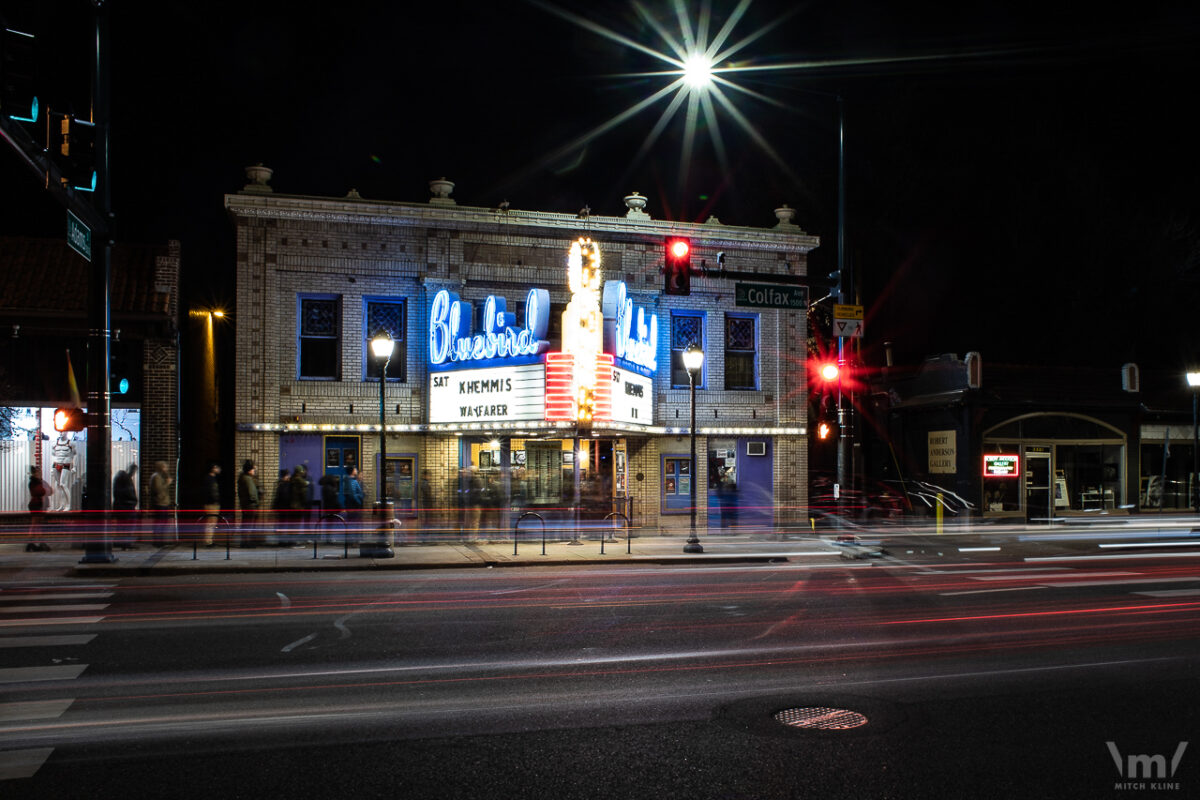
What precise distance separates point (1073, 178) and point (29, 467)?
3734 centimetres

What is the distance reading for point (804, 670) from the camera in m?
8.82

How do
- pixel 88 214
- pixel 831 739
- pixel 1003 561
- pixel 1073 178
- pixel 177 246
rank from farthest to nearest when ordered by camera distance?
pixel 1073 178
pixel 177 246
pixel 1003 561
pixel 88 214
pixel 831 739

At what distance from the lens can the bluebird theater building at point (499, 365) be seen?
22.3 meters

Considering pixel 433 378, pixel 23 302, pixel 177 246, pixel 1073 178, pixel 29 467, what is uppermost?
pixel 1073 178

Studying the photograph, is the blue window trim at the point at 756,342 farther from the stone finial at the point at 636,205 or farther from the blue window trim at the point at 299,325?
the blue window trim at the point at 299,325

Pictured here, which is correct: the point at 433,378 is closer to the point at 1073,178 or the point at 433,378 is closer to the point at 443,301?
the point at 443,301

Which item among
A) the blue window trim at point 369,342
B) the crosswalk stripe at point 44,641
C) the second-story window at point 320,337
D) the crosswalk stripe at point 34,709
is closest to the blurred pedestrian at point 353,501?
the blue window trim at point 369,342

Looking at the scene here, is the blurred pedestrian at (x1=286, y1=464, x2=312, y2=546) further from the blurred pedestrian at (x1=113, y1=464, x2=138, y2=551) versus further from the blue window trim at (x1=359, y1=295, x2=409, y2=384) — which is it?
the blue window trim at (x1=359, y1=295, x2=409, y2=384)

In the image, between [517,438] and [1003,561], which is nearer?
[1003,561]

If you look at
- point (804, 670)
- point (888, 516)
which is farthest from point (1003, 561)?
point (804, 670)

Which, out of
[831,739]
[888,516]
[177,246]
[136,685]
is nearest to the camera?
[831,739]

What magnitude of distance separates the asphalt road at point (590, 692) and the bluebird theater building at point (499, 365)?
900 centimetres

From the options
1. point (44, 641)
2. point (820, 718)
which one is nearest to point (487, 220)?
point (44, 641)

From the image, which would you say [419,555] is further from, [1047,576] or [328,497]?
[1047,576]
